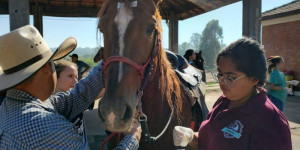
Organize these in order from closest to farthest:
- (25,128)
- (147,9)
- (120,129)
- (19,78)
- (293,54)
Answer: (25,128), (19,78), (120,129), (147,9), (293,54)

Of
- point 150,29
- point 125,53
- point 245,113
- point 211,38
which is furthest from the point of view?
point 211,38

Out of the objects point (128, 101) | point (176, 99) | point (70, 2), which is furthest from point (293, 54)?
point (128, 101)

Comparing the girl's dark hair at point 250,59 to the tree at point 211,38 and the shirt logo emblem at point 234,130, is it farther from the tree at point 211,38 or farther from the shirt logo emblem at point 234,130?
the tree at point 211,38

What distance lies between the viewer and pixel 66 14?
7.62 metres

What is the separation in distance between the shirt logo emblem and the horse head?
0.57m

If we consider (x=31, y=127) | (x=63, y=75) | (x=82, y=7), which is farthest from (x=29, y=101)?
(x=82, y=7)

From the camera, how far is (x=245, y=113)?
1.40 metres

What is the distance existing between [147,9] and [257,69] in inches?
33.8

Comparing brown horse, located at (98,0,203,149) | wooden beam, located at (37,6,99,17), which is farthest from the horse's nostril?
wooden beam, located at (37,6,99,17)

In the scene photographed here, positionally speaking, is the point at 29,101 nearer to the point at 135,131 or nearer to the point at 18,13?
the point at 135,131

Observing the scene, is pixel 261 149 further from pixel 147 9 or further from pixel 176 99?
pixel 147 9

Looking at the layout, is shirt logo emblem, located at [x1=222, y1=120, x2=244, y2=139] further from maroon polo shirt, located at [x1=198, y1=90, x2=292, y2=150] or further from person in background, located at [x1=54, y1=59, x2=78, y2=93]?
person in background, located at [x1=54, y1=59, x2=78, y2=93]

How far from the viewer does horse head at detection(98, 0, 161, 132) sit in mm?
1372

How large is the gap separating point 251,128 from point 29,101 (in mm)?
1212
